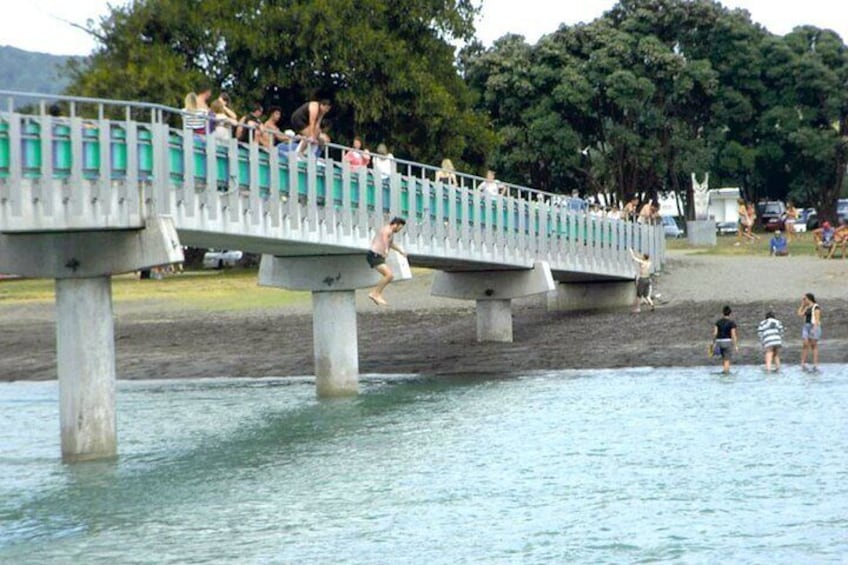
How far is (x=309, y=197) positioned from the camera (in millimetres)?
37781

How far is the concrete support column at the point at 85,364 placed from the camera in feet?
105

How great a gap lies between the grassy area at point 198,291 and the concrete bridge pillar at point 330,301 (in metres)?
18.7

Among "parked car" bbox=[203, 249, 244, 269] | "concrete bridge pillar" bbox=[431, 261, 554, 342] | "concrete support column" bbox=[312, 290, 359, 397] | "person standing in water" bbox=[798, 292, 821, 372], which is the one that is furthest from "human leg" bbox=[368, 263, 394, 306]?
"parked car" bbox=[203, 249, 244, 269]

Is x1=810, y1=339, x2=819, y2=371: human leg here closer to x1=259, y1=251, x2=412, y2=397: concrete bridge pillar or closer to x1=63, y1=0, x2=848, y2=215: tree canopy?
x1=259, y1=251, x2=412, y2=397: concrete bridge pillar

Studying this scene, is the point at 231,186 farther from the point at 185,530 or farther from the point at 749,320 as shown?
the point at 749,320

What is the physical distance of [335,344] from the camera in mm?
43031

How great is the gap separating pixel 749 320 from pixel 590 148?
141ft

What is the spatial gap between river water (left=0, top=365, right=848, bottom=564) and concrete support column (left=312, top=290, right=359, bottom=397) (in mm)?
768

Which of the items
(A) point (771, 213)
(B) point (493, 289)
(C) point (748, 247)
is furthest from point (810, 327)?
(A) point (771, 213)

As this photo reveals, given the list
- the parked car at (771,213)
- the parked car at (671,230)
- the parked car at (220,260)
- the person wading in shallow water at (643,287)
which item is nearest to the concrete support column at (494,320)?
the person wading in shallow water at (643,287)

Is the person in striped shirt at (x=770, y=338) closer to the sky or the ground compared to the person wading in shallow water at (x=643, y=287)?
A: closer to the ground

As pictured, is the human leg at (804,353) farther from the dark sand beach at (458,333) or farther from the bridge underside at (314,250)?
the bridge underside at (314,250)

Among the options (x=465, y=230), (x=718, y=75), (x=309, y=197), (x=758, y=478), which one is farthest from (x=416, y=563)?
(x=718, y=75)

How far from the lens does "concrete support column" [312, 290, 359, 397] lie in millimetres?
42844
